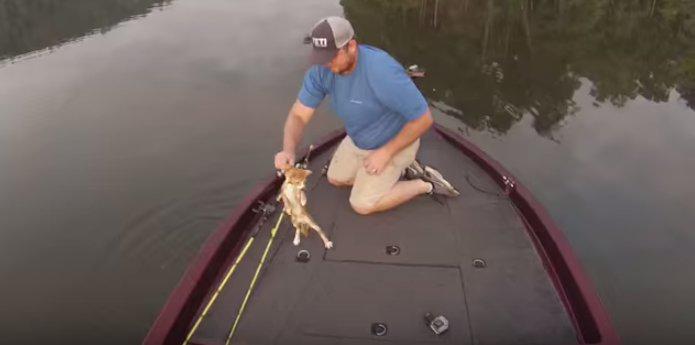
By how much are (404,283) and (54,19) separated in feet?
96.0

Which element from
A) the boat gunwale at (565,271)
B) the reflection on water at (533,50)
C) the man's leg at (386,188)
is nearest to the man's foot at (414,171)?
the man's leg at (386,188)

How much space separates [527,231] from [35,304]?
6.87 m

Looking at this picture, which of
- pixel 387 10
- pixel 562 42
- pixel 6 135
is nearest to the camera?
pixel 6 135

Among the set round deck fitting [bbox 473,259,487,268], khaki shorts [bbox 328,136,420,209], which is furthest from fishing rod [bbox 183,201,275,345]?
round deck fitting [bbox 473,259,487,268]

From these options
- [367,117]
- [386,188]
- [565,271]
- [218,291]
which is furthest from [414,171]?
[218,291]

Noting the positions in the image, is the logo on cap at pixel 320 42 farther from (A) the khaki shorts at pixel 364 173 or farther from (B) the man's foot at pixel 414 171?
(B) the man's foot at pixel 414 171

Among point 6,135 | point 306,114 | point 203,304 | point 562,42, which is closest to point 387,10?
point 562,42

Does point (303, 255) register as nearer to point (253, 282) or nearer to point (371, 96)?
point (253, 282)

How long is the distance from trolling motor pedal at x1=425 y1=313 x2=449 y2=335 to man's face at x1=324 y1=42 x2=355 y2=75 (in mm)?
2455

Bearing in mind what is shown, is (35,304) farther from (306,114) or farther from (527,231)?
(527,231)

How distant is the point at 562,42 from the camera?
17.6 metres

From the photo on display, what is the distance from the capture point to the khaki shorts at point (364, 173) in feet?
17.0

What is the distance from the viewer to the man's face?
14.2ft

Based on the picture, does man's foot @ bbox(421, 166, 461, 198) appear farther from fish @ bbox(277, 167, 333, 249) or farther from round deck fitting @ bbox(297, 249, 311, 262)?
round deck fitting @ bbox(297, 249, 311, 262)
